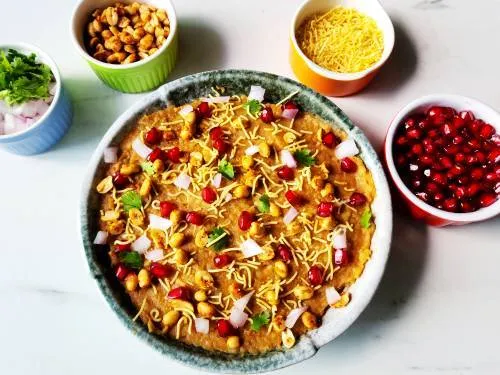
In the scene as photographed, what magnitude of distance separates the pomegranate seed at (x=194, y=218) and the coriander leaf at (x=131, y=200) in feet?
0.56

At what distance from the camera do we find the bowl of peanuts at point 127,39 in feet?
6.72

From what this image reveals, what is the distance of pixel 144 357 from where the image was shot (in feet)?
6.48

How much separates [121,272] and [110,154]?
15.9 inches

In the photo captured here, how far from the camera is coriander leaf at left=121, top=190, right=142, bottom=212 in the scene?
1931 mm

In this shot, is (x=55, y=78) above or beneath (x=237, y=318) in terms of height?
above

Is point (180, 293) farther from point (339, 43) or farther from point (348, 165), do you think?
point (339, 43)

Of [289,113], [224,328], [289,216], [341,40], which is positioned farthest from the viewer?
[341,40]

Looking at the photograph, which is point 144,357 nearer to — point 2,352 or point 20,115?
point 2,352

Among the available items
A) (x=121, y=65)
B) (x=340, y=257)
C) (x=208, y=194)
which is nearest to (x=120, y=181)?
(x=208, y=194)

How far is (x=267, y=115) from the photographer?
6.61 ft

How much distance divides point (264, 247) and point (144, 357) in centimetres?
56

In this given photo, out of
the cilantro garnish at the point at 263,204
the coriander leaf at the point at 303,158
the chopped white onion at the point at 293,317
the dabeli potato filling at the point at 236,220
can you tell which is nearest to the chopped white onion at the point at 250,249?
the dabeli potato filling at the point at 236,220

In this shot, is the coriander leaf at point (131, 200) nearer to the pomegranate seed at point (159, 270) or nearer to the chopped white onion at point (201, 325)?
the pomegranate seed at point (159, 270)

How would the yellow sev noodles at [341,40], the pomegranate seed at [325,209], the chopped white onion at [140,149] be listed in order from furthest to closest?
the yellow sev noodles at [341,40]
the chopped white onion at [140,149]
the pomegranate seed at [325,209]
